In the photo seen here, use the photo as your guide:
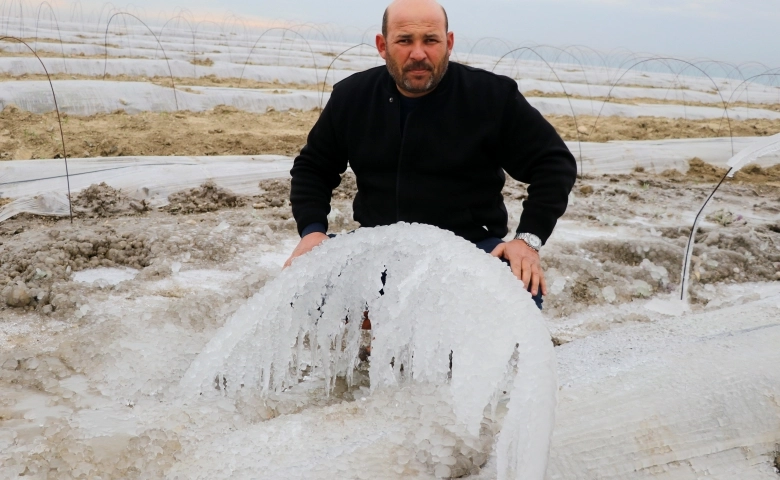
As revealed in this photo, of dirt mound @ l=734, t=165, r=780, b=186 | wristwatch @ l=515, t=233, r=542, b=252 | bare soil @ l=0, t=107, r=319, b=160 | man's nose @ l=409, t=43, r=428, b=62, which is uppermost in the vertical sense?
man's nose @ l=409, t=43, r=428, b=62

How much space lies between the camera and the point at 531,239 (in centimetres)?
162

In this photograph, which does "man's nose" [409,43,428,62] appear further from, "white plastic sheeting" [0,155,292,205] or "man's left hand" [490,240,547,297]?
"white plastic sheeting" [0,155,292,205]

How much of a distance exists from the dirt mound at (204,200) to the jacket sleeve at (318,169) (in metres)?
1.82

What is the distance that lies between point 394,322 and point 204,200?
8.11 feet

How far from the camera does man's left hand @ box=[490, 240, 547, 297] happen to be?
1471 millimetres

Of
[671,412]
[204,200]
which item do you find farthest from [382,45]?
[204,200]

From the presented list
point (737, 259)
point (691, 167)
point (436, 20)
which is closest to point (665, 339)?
point (436, 20)

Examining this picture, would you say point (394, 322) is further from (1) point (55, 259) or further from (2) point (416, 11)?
(1) point (55, 259)

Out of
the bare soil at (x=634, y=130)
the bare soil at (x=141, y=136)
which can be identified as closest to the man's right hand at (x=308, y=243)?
the bare soil at (x=141, y=136)

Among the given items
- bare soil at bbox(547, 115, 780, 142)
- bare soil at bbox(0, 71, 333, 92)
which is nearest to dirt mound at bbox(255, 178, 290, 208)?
bare soil at bbox(547, 115, 780, 142)

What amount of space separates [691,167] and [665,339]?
15.1 ft

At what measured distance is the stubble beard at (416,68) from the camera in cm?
170

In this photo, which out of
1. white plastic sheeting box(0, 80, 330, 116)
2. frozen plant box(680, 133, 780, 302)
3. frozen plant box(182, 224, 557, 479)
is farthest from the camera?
white plastic sheeting box(0, 80, 330, 116)

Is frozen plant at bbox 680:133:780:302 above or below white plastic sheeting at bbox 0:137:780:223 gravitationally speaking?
above
